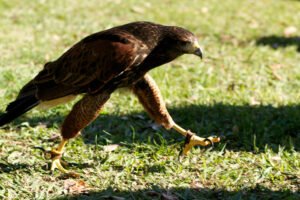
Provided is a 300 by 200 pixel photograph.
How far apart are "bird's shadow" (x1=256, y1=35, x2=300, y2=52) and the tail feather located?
507 centimetres

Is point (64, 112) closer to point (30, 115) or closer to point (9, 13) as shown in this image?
point (30, 115)

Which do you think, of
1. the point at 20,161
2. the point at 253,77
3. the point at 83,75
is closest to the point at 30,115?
the point at 20,161

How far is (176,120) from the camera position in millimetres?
6113

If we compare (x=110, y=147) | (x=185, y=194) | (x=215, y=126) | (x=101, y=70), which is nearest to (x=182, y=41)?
(x=101, y=70)

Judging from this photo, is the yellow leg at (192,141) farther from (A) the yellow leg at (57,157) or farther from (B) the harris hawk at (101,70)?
(A) the yellow leg at (57,157)

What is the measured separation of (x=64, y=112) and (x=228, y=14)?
5582 mm

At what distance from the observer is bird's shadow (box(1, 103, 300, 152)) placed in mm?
5520

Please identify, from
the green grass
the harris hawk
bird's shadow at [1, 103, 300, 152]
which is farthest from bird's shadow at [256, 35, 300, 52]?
the harris hawk

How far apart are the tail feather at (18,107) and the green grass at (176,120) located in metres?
0.38

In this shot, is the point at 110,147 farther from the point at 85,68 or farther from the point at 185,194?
the point at 185,194

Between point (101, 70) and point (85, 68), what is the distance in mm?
196

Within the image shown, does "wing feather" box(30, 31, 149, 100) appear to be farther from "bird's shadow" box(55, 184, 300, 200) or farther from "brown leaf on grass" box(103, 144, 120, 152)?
"bird's shadow" box(55, 184, 300, 200)

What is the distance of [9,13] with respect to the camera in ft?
31.7

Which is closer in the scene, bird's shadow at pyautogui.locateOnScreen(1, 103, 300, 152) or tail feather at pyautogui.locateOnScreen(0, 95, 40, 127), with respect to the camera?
tail feather at pyautogui.locateOnScreen(0, 95, 40, 127)
